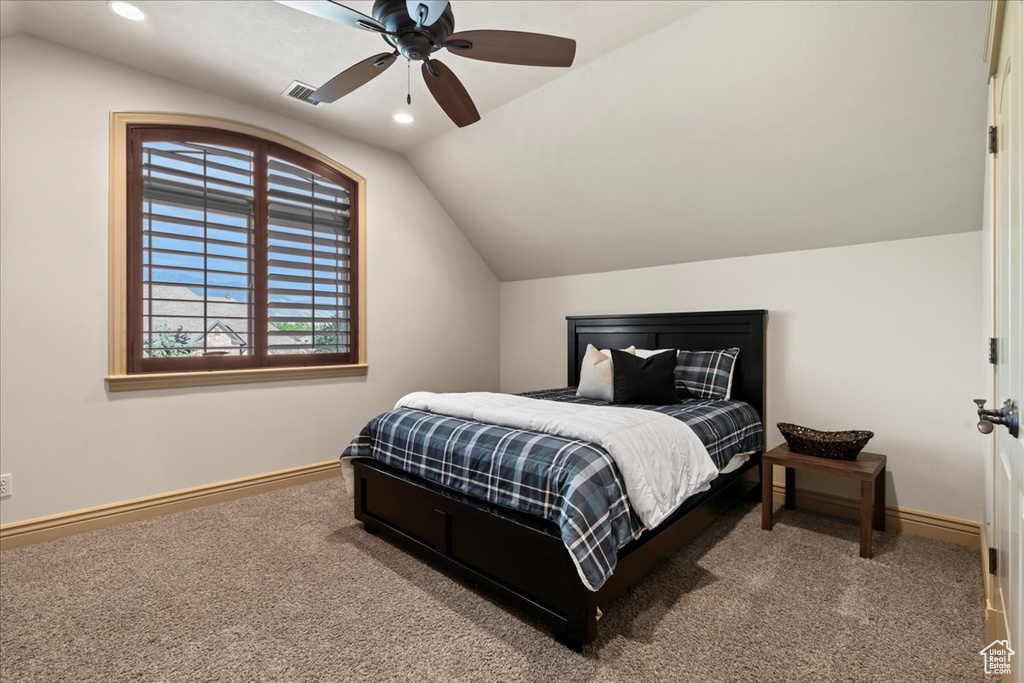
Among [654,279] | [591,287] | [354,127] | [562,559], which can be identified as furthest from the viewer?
[591,287]

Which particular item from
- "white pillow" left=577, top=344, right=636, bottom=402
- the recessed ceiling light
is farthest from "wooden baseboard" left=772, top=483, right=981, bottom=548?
the recessed ceiling light

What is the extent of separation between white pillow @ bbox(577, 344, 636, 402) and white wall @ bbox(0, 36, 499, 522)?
200 centimetres

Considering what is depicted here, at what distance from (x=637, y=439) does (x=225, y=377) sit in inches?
107

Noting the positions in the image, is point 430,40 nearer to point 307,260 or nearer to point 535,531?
point 535,531

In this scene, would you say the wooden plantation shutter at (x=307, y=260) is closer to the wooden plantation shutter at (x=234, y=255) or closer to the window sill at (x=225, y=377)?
the wooden plantation shutter at (x=234, y=255)

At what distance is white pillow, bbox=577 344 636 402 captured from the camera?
10.8 feet

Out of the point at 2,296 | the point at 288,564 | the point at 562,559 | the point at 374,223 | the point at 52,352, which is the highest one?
the point at 374,223

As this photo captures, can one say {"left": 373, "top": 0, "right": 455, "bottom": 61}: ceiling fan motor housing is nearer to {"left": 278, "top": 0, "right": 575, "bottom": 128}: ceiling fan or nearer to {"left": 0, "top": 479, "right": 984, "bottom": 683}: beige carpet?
{"left": 278, "top": 0, "right": 575, "bottom": 128}: ceiling fan

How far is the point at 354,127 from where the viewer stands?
145 inches

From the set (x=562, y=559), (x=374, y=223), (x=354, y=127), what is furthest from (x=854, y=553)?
(x=354, y=127)

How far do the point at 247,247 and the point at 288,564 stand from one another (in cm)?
213

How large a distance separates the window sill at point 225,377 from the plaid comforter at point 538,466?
1.14 m

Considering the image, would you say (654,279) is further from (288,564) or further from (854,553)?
(288,564)

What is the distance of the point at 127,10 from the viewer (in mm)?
2371
